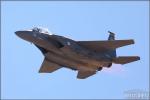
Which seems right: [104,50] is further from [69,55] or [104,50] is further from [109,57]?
[69,55]

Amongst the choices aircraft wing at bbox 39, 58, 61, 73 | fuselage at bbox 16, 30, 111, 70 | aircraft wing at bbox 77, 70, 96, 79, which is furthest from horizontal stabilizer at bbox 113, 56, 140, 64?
aircraft wing at bbox 39, 58, 61, 73

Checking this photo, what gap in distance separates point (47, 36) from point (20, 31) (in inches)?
143

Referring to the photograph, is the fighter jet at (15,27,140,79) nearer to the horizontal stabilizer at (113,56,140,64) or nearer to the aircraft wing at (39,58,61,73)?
the horizontal stabilizer at (113,56,140,64)

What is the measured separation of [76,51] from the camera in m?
65.2

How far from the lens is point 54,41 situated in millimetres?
65875

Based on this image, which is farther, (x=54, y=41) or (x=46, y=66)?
(x=46, y=66)

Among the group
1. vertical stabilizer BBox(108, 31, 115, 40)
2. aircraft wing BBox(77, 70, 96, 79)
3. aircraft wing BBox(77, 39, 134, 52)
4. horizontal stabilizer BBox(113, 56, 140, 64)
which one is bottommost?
aircraft wing BBox(77, 70, 96, 79)

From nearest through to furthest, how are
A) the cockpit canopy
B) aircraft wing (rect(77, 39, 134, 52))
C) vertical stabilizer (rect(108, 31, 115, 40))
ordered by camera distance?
the cockpit canopy
aircraft wing (rect(77, 39, 134, 52))
vertical stabilizer (rect(108, 31, 115, 40))

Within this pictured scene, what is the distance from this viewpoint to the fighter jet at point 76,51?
6506cm

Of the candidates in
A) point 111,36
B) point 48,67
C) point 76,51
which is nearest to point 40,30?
point 76,51

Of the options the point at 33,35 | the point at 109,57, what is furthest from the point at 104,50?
the point at 33,35

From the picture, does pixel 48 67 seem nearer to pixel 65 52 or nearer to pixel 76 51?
pixel 65 52

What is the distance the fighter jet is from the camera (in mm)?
65062

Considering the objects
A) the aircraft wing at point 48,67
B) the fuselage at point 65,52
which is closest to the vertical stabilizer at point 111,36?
the fuselage at point 65,52
